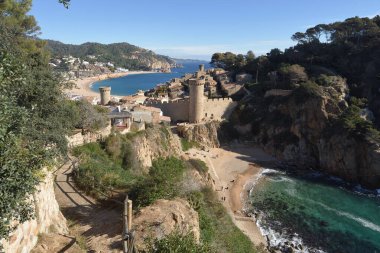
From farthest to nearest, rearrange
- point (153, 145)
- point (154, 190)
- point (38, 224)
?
point (153, 145) → point (154, 190) → point (38, 224)

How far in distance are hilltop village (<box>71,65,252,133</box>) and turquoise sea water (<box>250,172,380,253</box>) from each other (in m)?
12.4

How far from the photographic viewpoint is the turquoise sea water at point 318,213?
2317cm

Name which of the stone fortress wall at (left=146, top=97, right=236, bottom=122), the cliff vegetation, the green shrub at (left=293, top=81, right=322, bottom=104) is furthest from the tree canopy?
the green shrub at (left=293, top=81, right=322, bottom=104)

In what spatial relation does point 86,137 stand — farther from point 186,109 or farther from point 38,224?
point 186,109

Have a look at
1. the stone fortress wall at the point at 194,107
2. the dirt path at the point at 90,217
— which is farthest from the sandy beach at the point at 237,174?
the dirt path at the point at 90,217

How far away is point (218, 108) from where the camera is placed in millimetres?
44125

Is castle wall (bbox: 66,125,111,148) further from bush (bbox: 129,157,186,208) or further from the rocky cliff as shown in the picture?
the rocky cliff

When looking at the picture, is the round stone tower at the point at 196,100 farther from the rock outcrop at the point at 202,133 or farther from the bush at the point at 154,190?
the bush at the point at 154,190

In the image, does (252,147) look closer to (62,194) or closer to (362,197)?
(362,197)

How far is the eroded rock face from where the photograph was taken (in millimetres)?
9641

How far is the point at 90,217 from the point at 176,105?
98.9 feet

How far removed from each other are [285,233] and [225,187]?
908 centimetres

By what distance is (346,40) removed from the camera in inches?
2208

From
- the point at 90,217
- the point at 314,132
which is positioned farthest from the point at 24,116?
the point at 314,132
